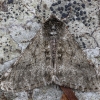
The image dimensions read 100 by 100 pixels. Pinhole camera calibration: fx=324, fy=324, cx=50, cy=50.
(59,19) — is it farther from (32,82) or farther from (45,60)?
(32,82)

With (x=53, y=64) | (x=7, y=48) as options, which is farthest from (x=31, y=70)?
(x=7, y=48)

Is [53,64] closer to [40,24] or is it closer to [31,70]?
[31,70]

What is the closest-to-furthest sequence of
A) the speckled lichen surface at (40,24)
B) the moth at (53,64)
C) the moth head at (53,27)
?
the moth at (53,64)
the moth head at (53,27)
the speckled lichen surface at (40,24)

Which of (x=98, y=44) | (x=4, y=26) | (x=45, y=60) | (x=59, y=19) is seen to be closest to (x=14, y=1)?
(x=4, y=26)

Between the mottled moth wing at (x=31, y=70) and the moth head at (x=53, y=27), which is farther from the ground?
the moth head at (x=53, y=27)

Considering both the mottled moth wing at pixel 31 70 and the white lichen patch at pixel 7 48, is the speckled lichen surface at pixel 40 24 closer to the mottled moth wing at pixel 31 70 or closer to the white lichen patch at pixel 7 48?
the white lichen patch at pixel 7 48

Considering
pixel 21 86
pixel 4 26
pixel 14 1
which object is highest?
pixel 14 1

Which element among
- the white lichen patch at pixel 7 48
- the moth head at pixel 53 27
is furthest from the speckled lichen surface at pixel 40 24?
the moth head at pixel 53 27

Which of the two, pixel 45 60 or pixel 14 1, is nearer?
pixel 45 60
